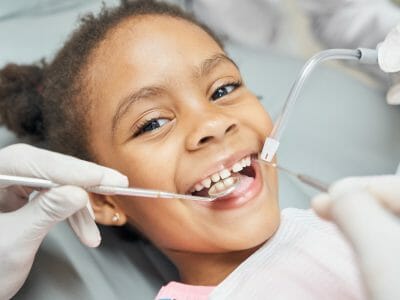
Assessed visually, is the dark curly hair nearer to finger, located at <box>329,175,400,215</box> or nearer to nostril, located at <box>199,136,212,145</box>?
nostril, located at <box>199,136,212,145</box>

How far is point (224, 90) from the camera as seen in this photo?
47.7 inches

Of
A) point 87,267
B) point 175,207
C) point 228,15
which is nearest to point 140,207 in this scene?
point 175,207

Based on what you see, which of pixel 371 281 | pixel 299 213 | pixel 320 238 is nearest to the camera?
pixel 371 281

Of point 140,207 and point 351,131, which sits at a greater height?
point 140,207

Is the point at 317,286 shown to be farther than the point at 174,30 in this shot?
No

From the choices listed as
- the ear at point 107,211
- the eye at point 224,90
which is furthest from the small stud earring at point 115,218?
the eye at point 224,90

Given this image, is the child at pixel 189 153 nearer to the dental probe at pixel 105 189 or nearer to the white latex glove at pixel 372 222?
the dental probe at pixel 105 189

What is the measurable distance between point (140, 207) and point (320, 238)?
39 centimetres

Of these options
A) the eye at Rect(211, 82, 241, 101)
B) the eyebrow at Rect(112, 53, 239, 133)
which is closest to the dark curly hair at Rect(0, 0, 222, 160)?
the eyebrow at Rect(112, 53, 239, 133)

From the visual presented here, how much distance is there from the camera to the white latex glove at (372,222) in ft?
2.17

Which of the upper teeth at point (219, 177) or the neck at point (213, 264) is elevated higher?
the upper teeth at point (219, 177)

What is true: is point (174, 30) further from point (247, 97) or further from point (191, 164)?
point (191, 164)

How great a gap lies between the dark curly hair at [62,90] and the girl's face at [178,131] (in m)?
0.04

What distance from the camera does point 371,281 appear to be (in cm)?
67
